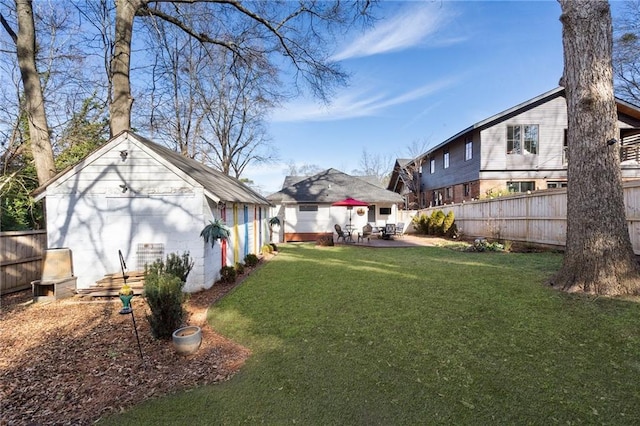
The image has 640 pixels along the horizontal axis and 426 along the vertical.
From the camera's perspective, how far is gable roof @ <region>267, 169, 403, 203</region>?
19.3 metres

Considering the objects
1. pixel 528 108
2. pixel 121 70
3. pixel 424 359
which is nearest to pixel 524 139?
pixel 528 108

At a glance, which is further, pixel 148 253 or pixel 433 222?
pixel 433 222

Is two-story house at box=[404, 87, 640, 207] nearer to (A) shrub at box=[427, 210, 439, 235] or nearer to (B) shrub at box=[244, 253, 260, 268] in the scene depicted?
(A) shrub at box=[427, 210, 439, 235]

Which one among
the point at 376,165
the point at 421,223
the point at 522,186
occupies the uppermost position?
the point at 376,165

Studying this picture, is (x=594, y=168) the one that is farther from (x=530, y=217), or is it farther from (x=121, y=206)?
(x=121, y=206)

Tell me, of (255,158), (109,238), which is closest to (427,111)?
(255,158)

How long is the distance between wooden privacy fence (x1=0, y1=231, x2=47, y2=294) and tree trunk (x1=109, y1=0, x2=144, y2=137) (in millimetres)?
3634

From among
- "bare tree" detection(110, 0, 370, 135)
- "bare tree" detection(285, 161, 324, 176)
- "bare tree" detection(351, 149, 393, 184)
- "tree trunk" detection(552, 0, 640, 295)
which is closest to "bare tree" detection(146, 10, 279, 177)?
"bare tree" detection(110, 0, 370, 135)

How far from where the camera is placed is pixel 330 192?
20.2 meters

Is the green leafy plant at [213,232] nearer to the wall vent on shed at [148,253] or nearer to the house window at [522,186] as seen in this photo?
the wall vent on shed at [148,253]

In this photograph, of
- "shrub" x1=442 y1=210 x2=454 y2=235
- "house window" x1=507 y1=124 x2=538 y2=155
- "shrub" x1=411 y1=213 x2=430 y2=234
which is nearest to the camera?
"shrub" x1=442 y1=210 x2=454 y2=235

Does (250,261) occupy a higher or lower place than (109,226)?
lower

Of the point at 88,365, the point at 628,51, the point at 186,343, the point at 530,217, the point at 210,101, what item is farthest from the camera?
the point at 210,101

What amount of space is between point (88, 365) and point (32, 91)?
8182 millimetres
